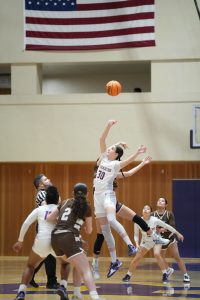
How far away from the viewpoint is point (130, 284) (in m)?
14.0

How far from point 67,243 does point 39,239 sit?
0.55 metres

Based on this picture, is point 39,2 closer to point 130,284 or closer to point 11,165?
point 11,165

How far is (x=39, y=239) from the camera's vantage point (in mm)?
10344

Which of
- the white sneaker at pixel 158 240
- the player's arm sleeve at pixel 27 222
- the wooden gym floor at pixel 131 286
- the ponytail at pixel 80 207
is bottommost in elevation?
the wooden gym floor at pixel 131 286

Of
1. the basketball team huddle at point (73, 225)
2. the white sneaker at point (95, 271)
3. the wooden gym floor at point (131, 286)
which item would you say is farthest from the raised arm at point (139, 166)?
the white sneaker at point (95, 271)

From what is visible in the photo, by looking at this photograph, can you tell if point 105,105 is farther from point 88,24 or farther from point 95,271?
point 95,271

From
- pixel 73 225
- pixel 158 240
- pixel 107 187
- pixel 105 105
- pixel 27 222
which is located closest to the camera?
pixel 73 225

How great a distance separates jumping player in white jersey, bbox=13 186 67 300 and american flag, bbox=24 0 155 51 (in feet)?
36.8

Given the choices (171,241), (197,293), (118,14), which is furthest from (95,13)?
(197,293)

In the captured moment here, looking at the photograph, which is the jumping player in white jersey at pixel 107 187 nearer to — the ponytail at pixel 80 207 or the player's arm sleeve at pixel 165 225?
the player's arm sleeve at pixel 165 225

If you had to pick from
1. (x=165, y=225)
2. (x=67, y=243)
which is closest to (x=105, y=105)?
(x=165, y=225)

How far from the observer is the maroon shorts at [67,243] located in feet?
32.8

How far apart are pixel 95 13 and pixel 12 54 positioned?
10.8ft

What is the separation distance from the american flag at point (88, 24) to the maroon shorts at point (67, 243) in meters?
11.8
